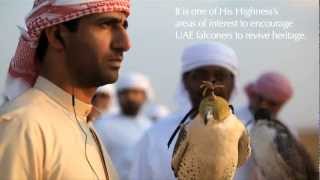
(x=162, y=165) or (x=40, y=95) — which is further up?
(x=40, y=95)

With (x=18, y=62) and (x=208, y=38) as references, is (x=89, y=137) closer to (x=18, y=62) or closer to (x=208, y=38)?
(x=18, y=62)

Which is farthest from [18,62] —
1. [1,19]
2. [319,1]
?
[319,1]

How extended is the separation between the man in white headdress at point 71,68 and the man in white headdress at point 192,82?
2.04ft

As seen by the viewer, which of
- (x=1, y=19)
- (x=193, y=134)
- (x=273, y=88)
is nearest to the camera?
(x=193, y=134)

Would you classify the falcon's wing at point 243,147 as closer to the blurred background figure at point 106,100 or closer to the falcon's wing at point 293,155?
the falcon's wing at point 293,155

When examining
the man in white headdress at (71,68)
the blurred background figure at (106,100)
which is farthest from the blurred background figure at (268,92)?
the blurred background figure at (106,100)

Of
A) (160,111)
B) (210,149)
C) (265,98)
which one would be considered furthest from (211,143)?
(160,111)

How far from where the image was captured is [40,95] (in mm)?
1833

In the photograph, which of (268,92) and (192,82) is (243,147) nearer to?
(192,82)

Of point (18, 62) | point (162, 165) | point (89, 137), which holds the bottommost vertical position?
point (162, 165)

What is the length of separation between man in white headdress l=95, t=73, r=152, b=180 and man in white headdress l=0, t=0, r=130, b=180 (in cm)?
166

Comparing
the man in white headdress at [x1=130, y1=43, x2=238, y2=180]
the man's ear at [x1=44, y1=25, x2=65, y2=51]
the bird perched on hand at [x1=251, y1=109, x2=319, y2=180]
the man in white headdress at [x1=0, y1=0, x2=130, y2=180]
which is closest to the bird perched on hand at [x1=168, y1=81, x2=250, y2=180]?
the man in white headdress at [x1=0, y1=0, x2=130, y2=180]

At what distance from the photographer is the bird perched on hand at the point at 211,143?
1757 millimetres

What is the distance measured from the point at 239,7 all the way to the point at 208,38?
0.14 metres
